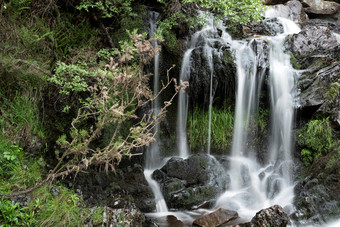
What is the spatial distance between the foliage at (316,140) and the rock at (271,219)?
8.21 feet

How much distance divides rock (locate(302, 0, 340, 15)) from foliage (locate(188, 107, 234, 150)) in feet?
27.9

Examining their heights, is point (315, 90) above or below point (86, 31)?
below

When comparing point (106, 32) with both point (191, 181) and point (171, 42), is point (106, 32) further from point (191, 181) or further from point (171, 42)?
point (191, 181)

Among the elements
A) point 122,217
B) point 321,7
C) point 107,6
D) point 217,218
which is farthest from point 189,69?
point 321,7

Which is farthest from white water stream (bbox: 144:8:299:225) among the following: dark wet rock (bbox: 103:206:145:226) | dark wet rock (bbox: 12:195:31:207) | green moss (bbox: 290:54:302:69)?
dark wet rock (bbox: 12:195:31:207)

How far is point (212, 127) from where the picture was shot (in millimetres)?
7469

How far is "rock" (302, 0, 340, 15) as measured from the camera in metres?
12.6

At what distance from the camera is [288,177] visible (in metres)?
6.07

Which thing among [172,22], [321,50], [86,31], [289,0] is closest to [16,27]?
[86,31]

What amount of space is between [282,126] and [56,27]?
5.74 meters

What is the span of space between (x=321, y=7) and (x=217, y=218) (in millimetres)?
12165

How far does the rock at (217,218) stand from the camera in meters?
4.60

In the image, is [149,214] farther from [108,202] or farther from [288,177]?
[288,177]

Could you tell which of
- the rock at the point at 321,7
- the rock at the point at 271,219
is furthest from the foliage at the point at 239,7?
the rock at the point at 321,7
